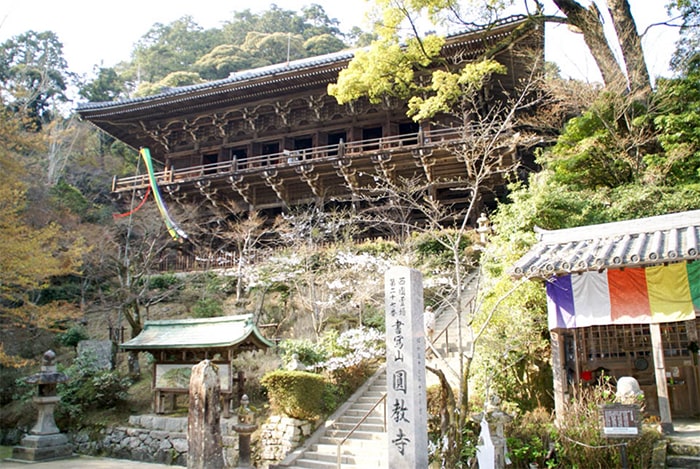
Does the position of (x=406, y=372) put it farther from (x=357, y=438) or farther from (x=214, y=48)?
(x=214, y=48)

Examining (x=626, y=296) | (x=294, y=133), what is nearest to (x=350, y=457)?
(x=626, y=296)

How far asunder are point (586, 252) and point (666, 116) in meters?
6.45

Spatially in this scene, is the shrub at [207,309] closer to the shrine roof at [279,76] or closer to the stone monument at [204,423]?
the stone monument at [204,423]

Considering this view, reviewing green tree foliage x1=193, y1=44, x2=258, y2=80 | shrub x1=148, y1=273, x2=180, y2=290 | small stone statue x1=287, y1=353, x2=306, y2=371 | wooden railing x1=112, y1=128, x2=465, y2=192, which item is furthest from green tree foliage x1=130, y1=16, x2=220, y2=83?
small stone statue x1=287, y1=353, x2=306, y2=371

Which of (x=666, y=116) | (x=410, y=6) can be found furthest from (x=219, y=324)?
(x=666, y=116)

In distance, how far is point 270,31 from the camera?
5216 cm

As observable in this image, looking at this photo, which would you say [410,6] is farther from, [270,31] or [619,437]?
[270,31]

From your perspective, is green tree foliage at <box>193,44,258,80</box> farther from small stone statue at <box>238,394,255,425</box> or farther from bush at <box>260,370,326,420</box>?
small stone statue at <box>238,394,255,425</box>

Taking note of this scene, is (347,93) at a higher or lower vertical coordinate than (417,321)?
higher

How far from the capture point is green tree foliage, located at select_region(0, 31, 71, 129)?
100ft

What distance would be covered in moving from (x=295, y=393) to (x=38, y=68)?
104ft

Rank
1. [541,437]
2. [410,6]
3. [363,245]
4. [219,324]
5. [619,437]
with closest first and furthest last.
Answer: [619,437]
[541,437]
[219,324]
[410,6]
[363,245]

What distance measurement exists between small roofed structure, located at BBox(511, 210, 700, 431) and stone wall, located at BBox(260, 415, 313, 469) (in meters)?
5.08

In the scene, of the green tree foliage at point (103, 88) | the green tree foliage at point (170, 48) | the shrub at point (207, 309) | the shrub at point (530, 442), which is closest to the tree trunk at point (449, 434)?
the shrub at point (530, 442)
